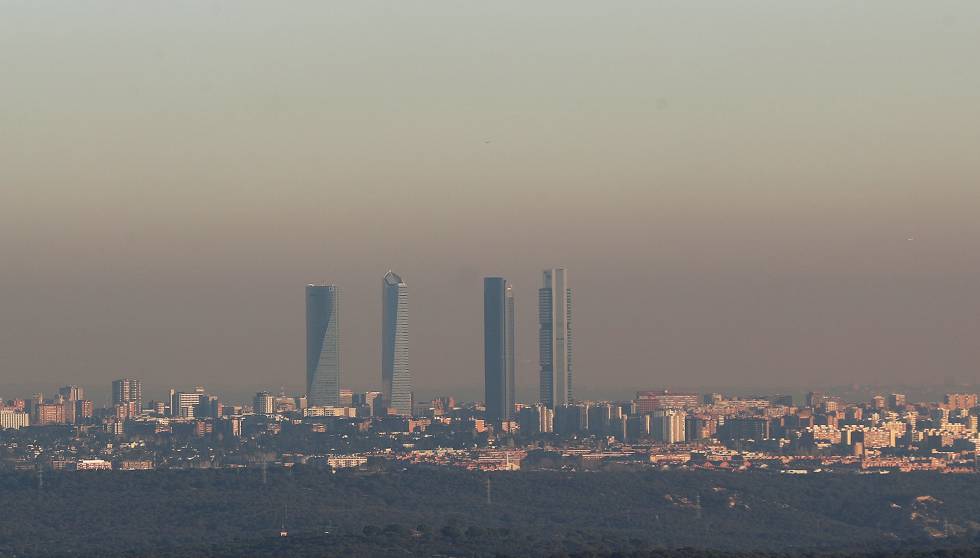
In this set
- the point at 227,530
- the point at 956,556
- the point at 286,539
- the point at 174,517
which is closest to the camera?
the point at 956,556

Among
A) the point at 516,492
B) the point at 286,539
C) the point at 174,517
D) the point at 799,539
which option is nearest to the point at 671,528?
the point at 799,539

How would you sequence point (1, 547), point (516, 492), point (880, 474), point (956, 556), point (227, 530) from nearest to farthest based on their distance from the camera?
point (956, 556) < point (1, 547) < point (227, 530) < point (516, 492) < point (880, 474)

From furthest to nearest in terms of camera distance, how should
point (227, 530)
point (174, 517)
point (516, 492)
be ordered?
point (516, 492) → point (174, 517) → point (227, 530)

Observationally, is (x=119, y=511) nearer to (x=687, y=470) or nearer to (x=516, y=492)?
(x=516, y=492)

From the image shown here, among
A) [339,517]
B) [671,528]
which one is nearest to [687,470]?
[671,528]

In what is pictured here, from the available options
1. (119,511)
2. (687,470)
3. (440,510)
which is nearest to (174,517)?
(119,511)

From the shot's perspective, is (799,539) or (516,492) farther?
(516,492)

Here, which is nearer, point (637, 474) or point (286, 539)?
point (286, 539)

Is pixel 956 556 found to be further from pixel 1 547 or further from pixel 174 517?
pixel 174 517

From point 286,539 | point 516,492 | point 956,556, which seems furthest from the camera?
point 516,492
